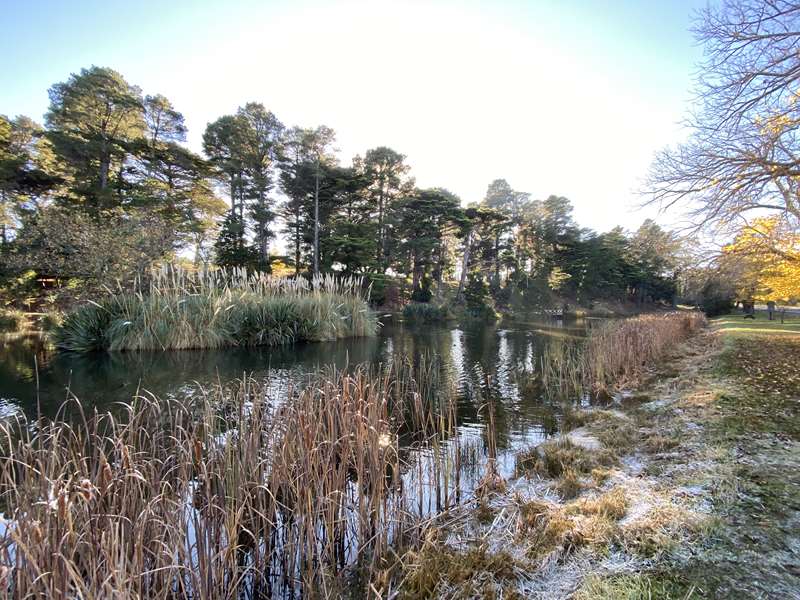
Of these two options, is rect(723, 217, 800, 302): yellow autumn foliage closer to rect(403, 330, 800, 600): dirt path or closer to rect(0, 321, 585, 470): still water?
rect(0, 321, 585, 470): still water

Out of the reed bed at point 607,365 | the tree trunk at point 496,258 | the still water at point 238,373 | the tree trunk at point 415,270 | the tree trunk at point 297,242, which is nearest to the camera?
the still water at point 238,373

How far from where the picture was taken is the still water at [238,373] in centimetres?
494

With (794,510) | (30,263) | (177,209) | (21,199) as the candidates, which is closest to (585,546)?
(794,510)

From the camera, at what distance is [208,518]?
5.83ft

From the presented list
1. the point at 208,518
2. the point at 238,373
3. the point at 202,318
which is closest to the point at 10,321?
the point at 202,318

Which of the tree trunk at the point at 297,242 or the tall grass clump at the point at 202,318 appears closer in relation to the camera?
the tall grass clump at the point at 202,318

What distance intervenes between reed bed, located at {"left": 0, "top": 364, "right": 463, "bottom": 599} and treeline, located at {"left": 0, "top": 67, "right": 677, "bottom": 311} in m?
10.0

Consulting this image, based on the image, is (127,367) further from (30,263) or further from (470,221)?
(470,221)

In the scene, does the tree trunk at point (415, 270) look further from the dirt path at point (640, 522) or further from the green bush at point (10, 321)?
the dirt path at point (640, 522)

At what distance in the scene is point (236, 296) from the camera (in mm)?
10875

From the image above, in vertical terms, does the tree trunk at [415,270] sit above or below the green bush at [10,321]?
above

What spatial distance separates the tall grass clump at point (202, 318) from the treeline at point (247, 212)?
3.57 metres

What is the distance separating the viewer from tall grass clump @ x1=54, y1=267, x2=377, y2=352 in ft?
29.7

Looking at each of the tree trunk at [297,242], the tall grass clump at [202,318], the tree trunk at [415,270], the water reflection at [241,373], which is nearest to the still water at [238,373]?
the water reflection at [241,373]
